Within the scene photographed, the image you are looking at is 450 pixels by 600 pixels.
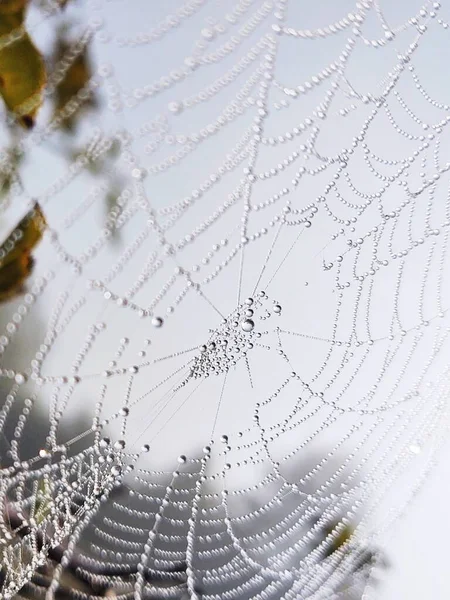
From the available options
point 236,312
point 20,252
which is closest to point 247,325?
point 236,312

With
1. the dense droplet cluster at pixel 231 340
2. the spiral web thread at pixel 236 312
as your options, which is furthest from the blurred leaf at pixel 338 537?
the dense droplet cluster at pixel 231 340

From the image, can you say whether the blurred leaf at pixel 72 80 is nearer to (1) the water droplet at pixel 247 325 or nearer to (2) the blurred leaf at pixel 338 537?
(1) the water droplet at pixel 247 325

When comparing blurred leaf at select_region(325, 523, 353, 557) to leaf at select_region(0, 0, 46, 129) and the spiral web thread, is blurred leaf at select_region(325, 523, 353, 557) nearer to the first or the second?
the spiral web thread

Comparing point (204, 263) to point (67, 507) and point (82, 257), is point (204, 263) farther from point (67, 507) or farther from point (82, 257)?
point (67, 507)

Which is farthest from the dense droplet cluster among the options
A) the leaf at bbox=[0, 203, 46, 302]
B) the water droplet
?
the leaf at bbox=[0, 203, 46, 302]

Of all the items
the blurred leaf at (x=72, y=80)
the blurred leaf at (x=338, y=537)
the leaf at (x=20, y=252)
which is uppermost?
the blurred leaf at (x=72, y=80)

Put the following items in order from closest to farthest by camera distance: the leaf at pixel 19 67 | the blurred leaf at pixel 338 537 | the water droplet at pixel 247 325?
the leaf at pixel 19 67
the water droplet at pixel 247 325
the blurred leaf at pixel 338 537

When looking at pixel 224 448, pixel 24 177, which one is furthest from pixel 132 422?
pixel 24 177
